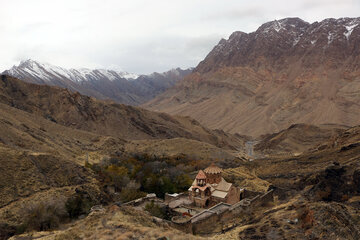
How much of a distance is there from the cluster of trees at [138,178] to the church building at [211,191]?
18.9ft

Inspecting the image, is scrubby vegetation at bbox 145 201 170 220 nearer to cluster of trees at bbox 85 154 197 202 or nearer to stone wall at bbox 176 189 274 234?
stone wall at bbox 176 189 274 234

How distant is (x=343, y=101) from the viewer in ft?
491

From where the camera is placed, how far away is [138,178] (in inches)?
1673

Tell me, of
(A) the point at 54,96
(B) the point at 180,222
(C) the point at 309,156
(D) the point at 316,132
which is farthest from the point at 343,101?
(B) the point at 180,222

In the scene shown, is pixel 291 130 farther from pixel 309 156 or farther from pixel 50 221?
pixel 50 221

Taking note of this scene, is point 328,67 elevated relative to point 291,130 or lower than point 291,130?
elevated

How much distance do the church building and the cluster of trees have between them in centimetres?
576

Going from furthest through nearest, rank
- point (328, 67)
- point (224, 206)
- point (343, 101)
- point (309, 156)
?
1. point (328, 67)
2. point (343, 101)
3. point (309, 156)
4. point (224, 206)

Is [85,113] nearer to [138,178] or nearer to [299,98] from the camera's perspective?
[138,178]

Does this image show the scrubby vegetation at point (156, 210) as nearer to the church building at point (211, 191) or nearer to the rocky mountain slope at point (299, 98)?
the church building at point (211, 191)

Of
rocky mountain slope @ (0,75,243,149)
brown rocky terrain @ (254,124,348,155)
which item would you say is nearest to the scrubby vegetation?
rocky mountain slope @ (0,75,243,149)

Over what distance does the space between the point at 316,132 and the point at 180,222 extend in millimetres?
92027

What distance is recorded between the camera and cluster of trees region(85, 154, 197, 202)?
37.5m

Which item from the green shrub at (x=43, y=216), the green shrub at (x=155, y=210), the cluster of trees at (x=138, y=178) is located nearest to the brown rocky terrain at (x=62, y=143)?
the green shrub at (x=43, y=216)
